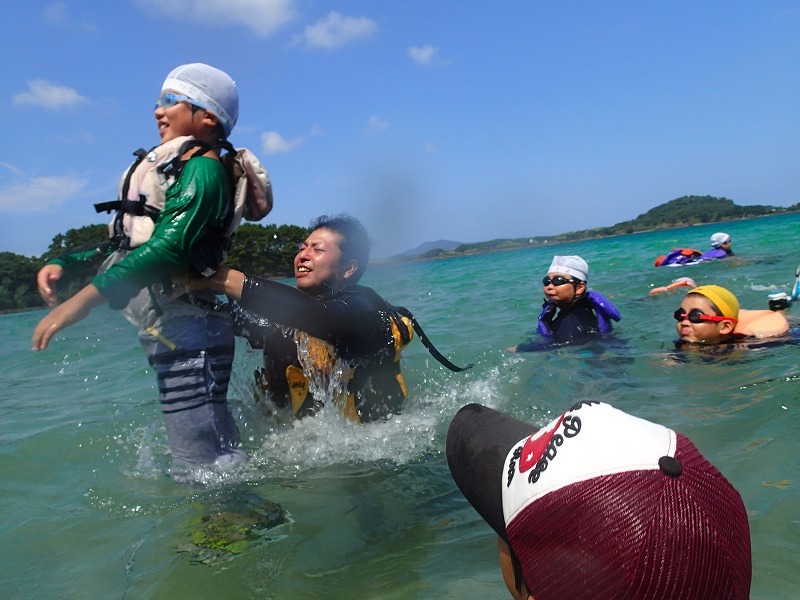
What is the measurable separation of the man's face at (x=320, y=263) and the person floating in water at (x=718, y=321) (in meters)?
4.04

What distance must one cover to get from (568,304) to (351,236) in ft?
14.0

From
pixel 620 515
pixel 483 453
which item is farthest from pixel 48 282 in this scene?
pixel 620 515

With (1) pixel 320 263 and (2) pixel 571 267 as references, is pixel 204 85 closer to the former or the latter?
(1) pixel 320 263

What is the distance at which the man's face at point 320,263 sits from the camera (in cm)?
333

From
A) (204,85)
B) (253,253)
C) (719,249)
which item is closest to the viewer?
(204,85)

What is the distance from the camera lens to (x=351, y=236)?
3.48 metres

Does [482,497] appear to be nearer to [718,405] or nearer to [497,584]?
[497,584]

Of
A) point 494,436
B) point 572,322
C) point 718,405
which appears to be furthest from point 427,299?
point 494,436

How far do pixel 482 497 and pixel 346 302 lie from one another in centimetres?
151

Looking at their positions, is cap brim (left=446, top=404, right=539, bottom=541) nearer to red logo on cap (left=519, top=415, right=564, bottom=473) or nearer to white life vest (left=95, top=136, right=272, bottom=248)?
red logo on cap (left=519, top=415, right=564, bottom=473)

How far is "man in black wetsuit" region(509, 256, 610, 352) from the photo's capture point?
6922 millimetres

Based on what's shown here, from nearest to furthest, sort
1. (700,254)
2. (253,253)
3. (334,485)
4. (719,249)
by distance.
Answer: (334,485) → (253,253) → (719,249) → (700,254)

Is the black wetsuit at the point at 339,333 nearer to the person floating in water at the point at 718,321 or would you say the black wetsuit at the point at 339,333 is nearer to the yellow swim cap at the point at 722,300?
the person floating in water at the point at 718,321

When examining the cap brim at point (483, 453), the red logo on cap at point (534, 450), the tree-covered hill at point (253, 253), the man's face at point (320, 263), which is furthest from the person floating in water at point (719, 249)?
the red logo on cap at point (534, 450)
